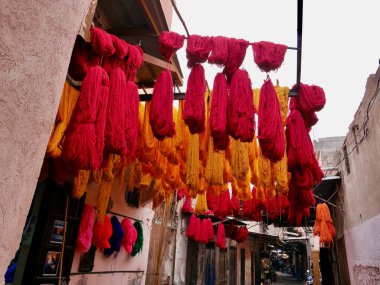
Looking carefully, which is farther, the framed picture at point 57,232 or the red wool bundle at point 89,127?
the framed picture at point 57,232

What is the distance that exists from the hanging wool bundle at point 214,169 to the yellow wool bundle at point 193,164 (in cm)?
24

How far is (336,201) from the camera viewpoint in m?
8.74

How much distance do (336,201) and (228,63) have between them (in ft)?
25.5

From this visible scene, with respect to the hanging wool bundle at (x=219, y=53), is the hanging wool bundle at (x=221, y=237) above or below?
below

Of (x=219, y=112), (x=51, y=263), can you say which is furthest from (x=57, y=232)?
(x=219, y=112)

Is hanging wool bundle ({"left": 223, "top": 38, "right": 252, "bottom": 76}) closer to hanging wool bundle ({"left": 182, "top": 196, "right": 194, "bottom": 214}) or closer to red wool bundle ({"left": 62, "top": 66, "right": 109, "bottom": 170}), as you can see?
red wool bundle ({"left": 62, "top": 66, "right": 109, "bottom": 170})

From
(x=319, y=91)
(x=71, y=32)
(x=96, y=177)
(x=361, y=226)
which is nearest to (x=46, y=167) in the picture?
(x=96, y=177)

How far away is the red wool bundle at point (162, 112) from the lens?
2771 mm

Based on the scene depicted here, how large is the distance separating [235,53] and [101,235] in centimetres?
426

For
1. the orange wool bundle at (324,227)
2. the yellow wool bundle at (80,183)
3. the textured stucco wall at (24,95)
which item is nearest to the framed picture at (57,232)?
the yellow wool bundle at (80,183)

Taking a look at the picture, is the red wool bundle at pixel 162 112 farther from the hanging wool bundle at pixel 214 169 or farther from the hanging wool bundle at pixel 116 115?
the hanging wool bundle at pixel 214 169

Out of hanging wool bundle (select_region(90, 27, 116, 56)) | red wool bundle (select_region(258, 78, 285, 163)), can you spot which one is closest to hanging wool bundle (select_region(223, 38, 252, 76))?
red wool bundle (select_region(258, 78, 285, 163))

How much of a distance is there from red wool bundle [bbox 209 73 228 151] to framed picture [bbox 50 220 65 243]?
2.92 metres

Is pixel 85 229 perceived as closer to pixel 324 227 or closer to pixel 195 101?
pixel 195 101
